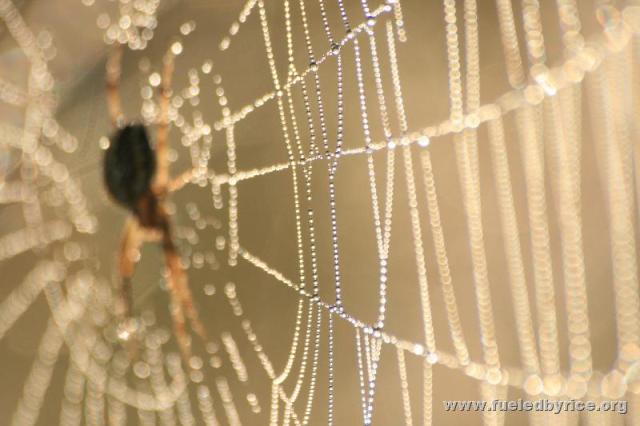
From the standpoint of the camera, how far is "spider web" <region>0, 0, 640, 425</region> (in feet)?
4.30

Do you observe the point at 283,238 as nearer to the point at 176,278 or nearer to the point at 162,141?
the point at 176,278

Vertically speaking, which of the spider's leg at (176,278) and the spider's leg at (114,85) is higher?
the spider's leg at (114,85)

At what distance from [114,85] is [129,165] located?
7.2 inches

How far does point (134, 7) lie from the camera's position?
131 cm

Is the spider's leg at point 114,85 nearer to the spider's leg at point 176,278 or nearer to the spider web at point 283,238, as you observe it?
the spider web at point 283,238

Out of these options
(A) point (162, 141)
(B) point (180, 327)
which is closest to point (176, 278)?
(B) point (180, 327)

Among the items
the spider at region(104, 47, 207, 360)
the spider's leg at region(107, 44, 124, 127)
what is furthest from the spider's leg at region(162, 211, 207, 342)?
the spider's leg at region(107, 44, 124, 127)

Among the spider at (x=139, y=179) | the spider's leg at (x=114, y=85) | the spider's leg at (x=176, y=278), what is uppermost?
the spider's leg at (x=114, y=85)

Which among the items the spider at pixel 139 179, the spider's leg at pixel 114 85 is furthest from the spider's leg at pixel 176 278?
the spider's leg at pixel 114 85

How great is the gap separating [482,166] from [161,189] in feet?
1.66

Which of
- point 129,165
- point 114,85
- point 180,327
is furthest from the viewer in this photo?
point 180,327

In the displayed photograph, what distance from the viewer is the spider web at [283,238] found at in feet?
4.30

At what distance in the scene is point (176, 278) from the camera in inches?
50.7

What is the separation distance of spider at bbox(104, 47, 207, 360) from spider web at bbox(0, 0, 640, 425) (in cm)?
Result: 5
